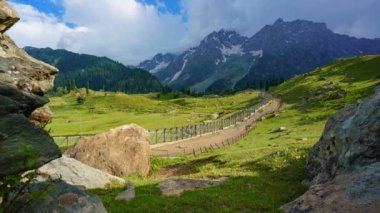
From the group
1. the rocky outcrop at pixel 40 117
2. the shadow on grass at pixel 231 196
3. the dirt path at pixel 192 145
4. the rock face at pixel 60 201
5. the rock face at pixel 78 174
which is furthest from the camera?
the dirt path at pixel 192 145

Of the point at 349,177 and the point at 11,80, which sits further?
the point at 349,177

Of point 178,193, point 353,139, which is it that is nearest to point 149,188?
point 178,193

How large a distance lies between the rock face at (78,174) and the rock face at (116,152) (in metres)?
10.3

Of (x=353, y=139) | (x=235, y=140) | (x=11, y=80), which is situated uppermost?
(x=11, y=80)

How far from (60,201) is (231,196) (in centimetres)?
1169

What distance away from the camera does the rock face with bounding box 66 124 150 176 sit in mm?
41844

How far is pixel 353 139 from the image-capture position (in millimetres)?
25906

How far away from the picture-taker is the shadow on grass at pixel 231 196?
23906 mm

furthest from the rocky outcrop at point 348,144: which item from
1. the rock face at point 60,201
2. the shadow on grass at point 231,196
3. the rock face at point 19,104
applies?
the rock face at point 19,104

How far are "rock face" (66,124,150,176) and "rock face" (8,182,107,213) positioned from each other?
2162 cm

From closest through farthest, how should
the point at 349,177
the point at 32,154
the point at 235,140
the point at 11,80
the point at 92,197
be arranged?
the point at 32,154 < the point at 11,80 < the point at 92,197 < the point at 349,177 < the point at 235,140

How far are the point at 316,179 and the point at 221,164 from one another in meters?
17.6

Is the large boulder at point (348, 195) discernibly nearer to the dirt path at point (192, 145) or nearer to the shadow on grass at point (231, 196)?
the shadow on grass at point (231, 196)

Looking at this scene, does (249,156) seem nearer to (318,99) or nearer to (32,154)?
(32,154)
